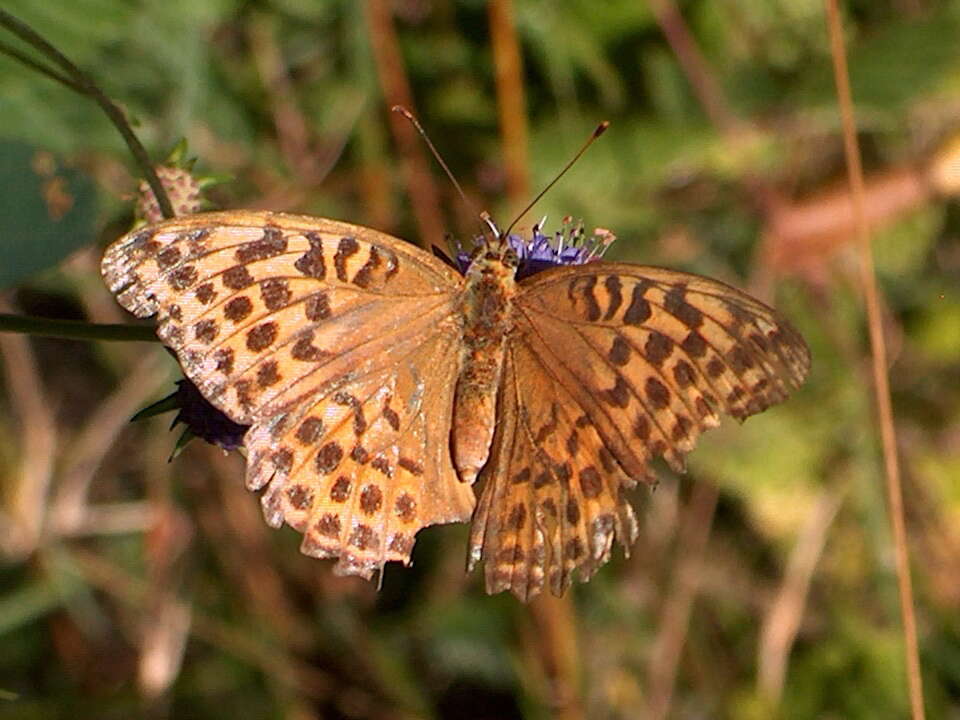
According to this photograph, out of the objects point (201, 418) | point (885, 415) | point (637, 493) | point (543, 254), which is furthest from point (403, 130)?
point (201, 418)

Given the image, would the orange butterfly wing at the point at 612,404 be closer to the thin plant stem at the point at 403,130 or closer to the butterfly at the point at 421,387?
the butterfly at the point at 421,387

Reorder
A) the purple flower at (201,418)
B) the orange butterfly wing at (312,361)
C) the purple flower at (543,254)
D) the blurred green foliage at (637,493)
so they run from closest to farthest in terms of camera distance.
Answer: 1. the orange butterfly wing at (312,361)
2. the purple flower at (201,418)
3. the purple flower at (543,254)
4. the blurred green foliage at (637,493)

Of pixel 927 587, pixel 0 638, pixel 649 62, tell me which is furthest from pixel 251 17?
pixel 927 587

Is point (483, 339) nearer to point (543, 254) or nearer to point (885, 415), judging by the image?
point (543, 254)

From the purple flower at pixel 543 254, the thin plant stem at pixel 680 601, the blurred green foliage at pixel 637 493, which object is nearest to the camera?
the purple flower at pixel 543 254

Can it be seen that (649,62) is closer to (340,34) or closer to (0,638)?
(340,34)

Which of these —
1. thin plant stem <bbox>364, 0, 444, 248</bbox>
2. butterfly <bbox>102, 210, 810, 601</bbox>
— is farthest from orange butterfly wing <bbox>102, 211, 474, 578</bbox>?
thin plant stem <bbox>364, 0, 444, 248</bbox>

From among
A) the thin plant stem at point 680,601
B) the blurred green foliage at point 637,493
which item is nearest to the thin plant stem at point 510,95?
the blurred green foliage at point 637,493
